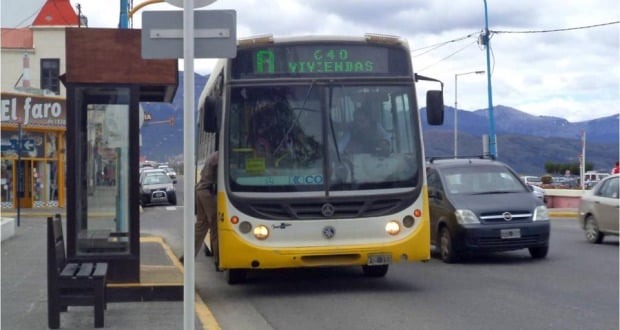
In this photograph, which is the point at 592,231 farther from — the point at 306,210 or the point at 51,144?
the point at 51,144

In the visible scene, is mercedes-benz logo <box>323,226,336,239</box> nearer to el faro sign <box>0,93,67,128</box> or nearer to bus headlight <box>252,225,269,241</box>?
bus headlight <box>252,225,269,241</box>

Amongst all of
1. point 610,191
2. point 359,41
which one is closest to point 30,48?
point 610,191

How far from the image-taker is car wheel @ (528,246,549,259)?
15.8 m

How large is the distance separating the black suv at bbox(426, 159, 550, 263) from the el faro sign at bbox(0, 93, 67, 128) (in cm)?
2462

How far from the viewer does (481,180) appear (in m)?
16.6

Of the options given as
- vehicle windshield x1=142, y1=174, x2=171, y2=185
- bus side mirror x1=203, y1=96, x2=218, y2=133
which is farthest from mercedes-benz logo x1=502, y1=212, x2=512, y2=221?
vehicle windshield x1=142, y1=174, x2=171, y2=185

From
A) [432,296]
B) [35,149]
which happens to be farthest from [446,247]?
[35,149]

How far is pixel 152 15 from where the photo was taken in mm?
6824

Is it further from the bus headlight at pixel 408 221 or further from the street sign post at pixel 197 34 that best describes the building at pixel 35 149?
the street sign post at pixel 197 34

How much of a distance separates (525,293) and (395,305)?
6.37 feet

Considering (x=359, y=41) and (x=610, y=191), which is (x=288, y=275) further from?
(x=610, y=191)

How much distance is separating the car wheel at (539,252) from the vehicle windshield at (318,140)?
196 inches

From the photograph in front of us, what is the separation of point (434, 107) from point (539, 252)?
506 cm

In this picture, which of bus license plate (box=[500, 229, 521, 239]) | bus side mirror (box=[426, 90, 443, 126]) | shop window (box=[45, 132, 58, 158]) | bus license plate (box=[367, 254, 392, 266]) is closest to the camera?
bus license plate (box=[367, 254, 392, 266])
